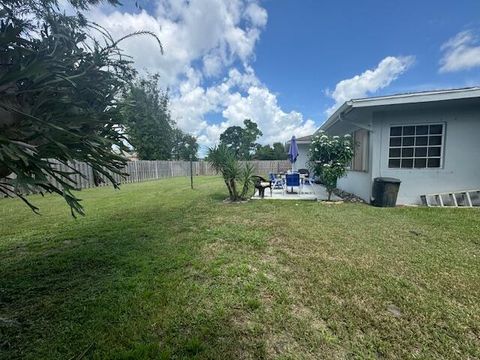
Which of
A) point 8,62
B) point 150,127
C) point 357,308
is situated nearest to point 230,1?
point 8,62

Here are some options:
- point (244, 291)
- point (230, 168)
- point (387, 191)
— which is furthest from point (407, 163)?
point (244, 291)

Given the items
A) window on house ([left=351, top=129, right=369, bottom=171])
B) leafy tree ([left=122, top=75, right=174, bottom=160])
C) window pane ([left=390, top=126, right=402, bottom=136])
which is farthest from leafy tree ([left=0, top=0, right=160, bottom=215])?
leafy tree ([left=122, top=75, right=174, bottom=160])

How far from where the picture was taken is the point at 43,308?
2584 millimetres

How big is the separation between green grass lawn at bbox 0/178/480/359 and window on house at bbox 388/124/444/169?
9.03 ft

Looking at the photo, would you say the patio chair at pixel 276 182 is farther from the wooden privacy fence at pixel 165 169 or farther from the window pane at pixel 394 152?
the window pane at pixel 394 152

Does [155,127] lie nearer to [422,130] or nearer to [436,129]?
[422,130]

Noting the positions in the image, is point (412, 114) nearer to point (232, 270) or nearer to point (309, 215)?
point (309, 215)

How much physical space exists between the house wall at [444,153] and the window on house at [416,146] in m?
0.14

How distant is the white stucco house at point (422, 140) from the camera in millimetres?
7207

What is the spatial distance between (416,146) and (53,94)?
9.10 metres

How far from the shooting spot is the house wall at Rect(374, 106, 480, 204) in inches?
288

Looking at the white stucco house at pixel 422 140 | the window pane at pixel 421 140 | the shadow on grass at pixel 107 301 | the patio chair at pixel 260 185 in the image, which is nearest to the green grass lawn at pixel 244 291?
the shadow on grass at pixel 107 301

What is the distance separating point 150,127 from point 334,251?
30396 mm

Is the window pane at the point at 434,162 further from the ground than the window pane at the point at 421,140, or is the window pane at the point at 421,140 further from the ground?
the window pane at the point at 421,140
